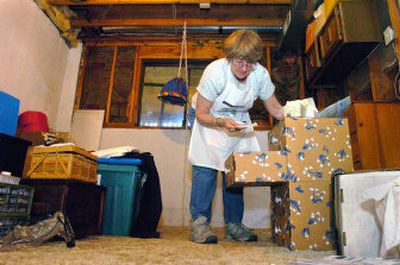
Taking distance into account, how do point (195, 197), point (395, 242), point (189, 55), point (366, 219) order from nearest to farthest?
point (395, 242)
point (366, 219)
point (195, 197)
point (189, 55)

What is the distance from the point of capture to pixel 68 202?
5.21 feet

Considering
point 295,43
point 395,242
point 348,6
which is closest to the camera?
point 395,242

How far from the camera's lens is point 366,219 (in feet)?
3.34

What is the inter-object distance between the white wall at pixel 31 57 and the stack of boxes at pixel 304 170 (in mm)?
2242

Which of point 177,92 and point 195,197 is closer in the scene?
point 195,197

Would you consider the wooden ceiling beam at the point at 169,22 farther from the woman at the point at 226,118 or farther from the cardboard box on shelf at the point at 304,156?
the cardboard box on shelf at the point at 304,156

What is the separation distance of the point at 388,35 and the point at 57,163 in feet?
7.74

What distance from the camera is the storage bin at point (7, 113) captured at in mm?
1976

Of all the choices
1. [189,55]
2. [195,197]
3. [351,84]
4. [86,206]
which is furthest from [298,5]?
[86,206]

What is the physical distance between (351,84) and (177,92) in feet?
5.25

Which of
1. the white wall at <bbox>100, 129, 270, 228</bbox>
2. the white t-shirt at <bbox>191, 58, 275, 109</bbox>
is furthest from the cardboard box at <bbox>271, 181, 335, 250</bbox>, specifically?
the white wall at <bbox>100, 129, 270, 228</bbox>

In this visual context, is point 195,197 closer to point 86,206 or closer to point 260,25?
point 86,206

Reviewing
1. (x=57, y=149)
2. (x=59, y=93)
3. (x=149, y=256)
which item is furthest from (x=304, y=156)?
(x=59, y=93)

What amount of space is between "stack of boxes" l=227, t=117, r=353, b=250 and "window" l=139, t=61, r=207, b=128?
2004mm
